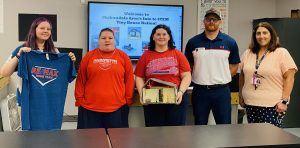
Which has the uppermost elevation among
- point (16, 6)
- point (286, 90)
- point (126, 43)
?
point (16, 6)

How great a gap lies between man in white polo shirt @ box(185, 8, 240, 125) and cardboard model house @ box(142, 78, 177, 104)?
0.35m

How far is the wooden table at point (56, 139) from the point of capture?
1.57 metres

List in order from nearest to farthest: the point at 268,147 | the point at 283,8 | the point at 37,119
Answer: the point at 268,147 < the point at 37,119 < the point at 283,8

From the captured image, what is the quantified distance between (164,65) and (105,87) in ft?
1.77

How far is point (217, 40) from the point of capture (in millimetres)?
3225

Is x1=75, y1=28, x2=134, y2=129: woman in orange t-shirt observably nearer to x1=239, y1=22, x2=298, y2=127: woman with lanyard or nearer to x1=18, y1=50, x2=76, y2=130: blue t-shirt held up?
x1=18, y1=50, x2=76, y2=130: blue t-shirt held up

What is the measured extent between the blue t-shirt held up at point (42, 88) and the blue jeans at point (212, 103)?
121 centimetres

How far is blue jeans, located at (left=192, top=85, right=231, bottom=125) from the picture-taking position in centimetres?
317

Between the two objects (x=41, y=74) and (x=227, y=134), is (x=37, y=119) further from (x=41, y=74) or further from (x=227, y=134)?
(x=227, y=134)

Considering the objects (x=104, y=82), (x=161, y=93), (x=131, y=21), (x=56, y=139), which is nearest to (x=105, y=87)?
(x=104, y=82)

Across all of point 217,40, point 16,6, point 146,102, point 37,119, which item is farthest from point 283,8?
point 37,119

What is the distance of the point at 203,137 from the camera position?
1.74 meters

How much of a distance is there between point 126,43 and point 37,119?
9.42 feet

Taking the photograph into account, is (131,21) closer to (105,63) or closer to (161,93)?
(105,63)
